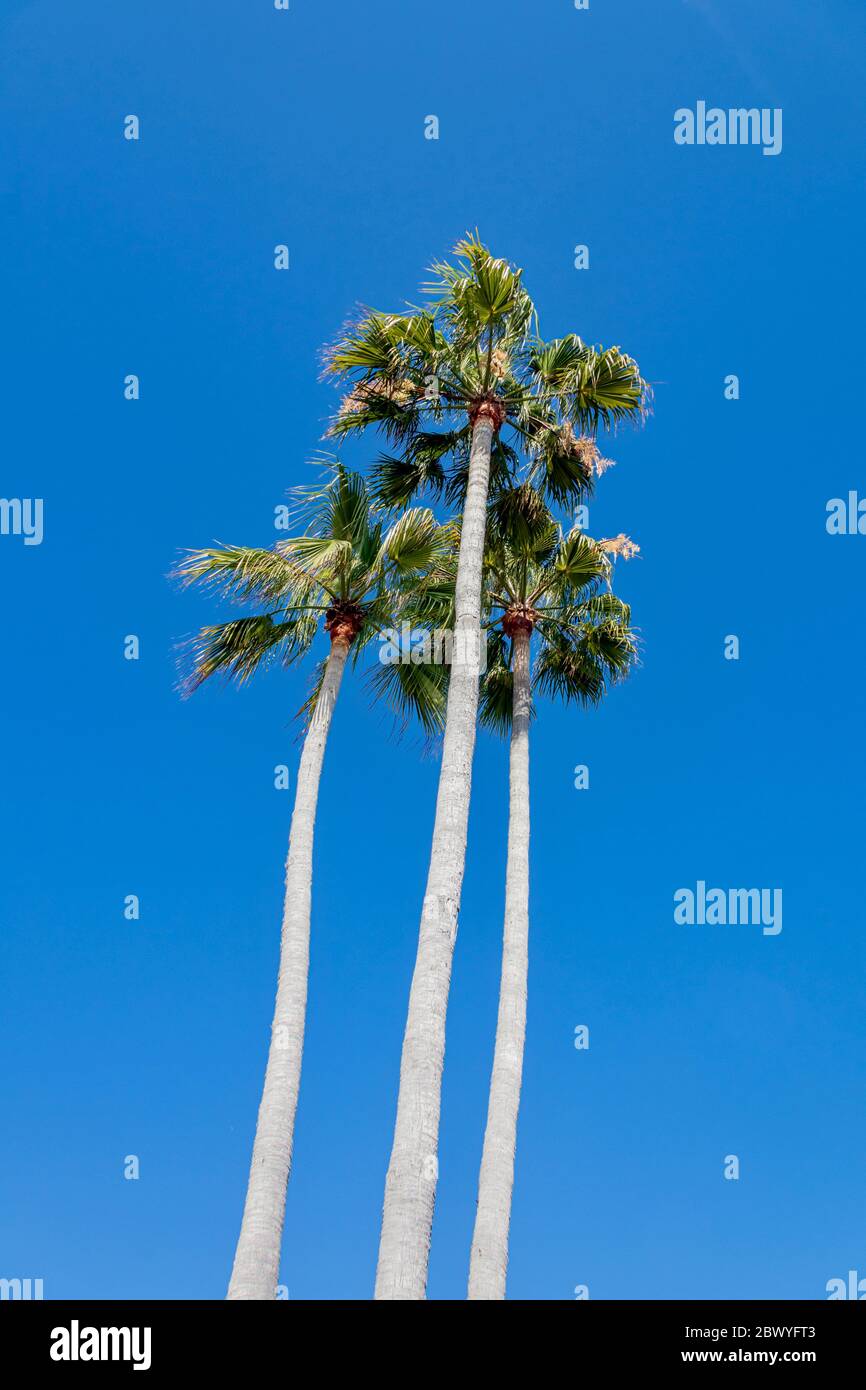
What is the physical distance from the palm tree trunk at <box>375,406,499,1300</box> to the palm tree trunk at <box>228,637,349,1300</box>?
2.40 m

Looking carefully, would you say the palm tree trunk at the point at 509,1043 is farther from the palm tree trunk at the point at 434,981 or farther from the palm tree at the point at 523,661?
the palm tree trunk at the point at 434,981

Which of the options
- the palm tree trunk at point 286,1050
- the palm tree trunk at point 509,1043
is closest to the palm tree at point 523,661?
the palm tree trunk at point 509,1043

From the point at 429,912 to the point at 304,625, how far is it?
6.07 meters

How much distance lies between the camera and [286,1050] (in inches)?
502

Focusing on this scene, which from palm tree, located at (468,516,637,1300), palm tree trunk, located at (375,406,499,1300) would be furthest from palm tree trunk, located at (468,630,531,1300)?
palm tree trunk, located at (375,406,499,1300)

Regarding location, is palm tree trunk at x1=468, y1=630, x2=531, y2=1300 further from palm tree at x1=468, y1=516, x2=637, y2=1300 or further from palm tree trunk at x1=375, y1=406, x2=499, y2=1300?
palm tree trunk at x1=375, y1=406, x2=499, y2=1300

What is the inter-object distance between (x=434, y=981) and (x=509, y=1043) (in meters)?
4.15

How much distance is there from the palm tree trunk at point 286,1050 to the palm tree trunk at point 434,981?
7.88 feet

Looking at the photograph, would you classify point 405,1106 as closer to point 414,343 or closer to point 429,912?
point 429,912

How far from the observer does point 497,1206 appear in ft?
43.9

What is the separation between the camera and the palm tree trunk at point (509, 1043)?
42.7ft

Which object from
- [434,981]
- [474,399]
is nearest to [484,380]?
[474,399]
